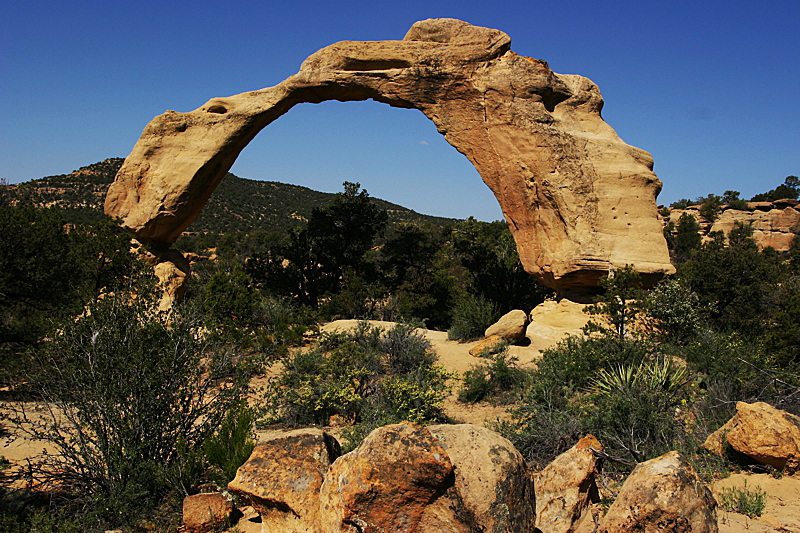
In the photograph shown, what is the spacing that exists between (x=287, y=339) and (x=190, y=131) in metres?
5.29

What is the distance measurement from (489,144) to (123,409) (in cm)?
846

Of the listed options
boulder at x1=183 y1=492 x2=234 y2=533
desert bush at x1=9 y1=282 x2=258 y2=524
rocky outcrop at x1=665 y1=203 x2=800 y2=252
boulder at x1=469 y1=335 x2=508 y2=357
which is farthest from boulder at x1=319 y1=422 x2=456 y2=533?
rocky outcrop at x1=665 y1=203 x2=800 y2=252

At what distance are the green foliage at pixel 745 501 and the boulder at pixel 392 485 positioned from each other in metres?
2.47

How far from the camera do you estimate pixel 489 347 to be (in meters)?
9.68

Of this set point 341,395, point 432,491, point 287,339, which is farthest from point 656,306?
point 432,491

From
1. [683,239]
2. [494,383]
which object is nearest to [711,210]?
[683,239]

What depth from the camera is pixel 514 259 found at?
1400cm

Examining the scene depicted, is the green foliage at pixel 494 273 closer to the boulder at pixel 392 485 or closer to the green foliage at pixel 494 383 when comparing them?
the green foliage at pixel 494 383

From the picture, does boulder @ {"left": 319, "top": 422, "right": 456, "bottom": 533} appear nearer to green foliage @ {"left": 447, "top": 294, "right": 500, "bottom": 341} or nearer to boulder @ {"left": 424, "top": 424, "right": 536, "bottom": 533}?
boulder @ {"left": 424, "top": 424, "right": 536, "bottom": 533}

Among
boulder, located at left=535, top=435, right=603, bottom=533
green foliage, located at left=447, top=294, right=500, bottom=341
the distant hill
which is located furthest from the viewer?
the distant hill

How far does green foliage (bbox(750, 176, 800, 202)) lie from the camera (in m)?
40.1

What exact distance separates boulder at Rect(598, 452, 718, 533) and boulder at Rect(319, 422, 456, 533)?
95cm

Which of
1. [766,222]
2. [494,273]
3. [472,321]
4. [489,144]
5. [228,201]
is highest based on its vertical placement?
[228,201]

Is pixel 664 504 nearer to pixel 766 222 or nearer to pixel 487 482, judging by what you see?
pixel 487 482
